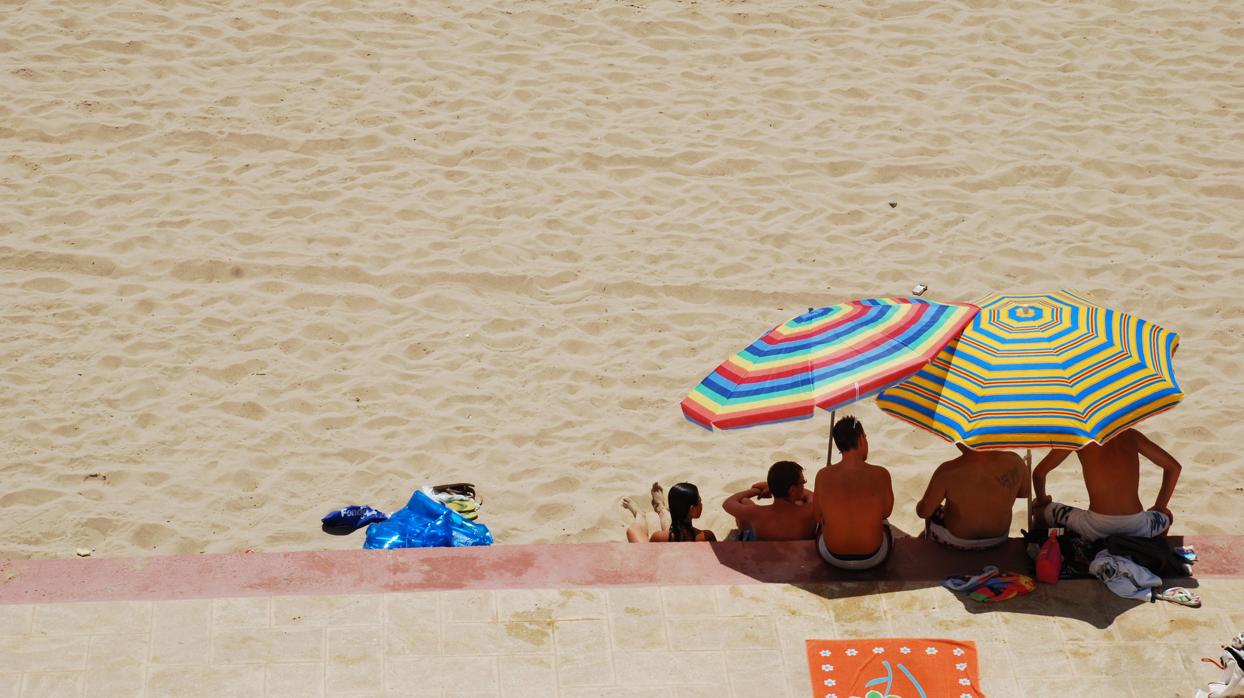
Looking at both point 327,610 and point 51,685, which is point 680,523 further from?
point 51,685

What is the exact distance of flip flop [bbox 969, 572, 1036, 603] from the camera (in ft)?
26.2

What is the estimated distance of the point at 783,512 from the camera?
864cm

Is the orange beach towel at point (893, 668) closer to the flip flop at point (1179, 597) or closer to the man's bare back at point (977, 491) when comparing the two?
the man's bare back at point (977, 491)

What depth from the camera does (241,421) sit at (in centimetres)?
1016

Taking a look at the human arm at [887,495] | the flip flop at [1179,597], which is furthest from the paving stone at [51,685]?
the flip flop at [1179,597]

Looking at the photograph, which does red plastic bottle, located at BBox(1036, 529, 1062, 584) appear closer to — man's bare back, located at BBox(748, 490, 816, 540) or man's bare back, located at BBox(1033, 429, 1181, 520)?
man's bare back, located at BBox(1033, 429, 1181, 520)

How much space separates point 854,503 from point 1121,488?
1480mm

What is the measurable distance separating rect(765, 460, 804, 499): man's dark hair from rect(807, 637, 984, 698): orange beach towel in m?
1.18

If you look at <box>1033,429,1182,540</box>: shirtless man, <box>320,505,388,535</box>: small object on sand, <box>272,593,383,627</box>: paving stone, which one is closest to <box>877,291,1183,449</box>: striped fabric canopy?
<box>1033,429,1182,540</box>: shirtless man

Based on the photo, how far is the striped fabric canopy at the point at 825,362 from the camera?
756 cm

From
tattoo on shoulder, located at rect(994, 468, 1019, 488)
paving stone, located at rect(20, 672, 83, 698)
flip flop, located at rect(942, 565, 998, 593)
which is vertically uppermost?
tattoo on shoulder, located at rect(994, 468, 1019, 488)

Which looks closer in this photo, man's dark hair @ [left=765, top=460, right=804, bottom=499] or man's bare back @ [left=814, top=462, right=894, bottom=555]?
man's bare back @ [left=814, top=462, right=894, bottom=555]

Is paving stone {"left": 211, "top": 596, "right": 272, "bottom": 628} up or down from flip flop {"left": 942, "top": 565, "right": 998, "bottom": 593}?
down

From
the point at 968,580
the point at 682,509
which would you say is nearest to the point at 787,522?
the point at 682,509
